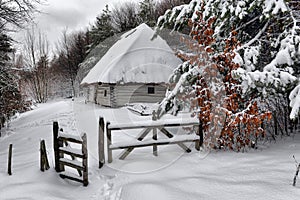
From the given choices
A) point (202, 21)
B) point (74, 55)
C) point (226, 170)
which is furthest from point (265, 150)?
point (74, 55)

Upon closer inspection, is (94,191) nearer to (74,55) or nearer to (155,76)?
(155,76)

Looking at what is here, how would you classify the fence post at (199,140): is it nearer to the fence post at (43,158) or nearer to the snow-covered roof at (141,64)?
the fence post at (43,158)

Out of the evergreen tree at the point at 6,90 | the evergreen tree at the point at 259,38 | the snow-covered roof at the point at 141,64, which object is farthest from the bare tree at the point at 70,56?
the evergreen tree at the point at 259,38

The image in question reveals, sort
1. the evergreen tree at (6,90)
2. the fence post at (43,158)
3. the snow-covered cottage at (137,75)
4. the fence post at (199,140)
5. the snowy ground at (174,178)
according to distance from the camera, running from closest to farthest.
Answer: the snowy ground at (174,178)
the fence post at (43,158)
the fence post at (199,140)
the evergreen tree at (6,90)
the snow-covered cottage at (137,75)

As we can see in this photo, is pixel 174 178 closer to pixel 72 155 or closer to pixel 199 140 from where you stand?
pixel 199 140

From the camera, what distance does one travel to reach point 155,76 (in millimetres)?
17547

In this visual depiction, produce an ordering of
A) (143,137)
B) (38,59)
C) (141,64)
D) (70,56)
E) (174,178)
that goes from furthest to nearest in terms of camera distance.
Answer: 1. (70,56)
2. (38,59)
3. (141,64)
4. (143,137)
5. (174,178)

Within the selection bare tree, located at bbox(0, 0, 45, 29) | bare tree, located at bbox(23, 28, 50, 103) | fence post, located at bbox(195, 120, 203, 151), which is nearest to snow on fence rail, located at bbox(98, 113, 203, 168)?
fence post, located at bbox(195, 120, 203, 151)

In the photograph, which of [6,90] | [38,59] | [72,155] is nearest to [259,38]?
[72,155]

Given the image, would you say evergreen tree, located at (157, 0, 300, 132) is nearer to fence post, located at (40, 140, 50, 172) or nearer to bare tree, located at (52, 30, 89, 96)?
fence post, located at (40, 140, 50, 172)

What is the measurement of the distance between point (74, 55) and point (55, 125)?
37514mm

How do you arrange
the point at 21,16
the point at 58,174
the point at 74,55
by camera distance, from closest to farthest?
1. the point at 58,174
2. the point at 21,16
3. the point at 74,55

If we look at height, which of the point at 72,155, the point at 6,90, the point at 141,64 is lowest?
the point at 72,155

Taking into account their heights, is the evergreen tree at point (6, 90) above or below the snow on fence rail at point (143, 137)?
above
